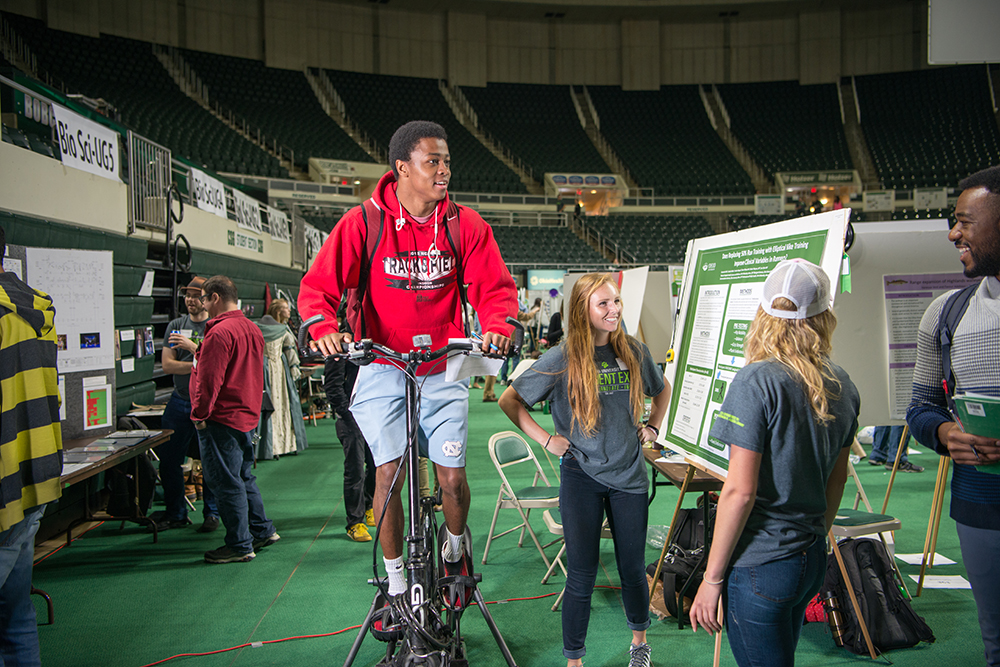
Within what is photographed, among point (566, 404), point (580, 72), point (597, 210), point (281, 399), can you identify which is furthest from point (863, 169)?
point (566, 404)

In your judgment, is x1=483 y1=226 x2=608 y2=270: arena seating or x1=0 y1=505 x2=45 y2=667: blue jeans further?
x1=483 y1=226 x2=608 y2=270: arena seating

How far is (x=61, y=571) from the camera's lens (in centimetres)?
392

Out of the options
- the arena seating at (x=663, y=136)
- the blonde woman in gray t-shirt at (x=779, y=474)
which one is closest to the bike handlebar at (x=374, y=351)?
the blonde woman in gray t-shirt at (x=779, y=474)

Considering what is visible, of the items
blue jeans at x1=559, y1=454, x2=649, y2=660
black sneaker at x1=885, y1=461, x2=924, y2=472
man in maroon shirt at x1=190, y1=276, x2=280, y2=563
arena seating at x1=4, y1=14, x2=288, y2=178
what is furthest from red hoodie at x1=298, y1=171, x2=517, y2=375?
arena seating at x1=4, y1=14, x2=288, y2=178

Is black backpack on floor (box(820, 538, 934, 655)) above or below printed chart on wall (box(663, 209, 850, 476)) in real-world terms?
below

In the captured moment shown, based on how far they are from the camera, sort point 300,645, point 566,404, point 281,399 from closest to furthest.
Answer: point 566,404 < point 300,645 < point 281,399

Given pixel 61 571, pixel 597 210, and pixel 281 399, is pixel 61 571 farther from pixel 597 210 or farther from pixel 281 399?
pixel 597 210

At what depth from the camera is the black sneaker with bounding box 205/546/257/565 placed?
4.09 m

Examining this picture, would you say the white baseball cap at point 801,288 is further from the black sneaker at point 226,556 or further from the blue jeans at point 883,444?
the blue jeans at point 883,444

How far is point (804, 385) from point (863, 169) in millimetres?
29006

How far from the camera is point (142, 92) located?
66.2ft

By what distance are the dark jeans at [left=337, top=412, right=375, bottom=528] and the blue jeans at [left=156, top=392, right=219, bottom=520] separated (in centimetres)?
110

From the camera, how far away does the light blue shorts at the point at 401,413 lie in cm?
231

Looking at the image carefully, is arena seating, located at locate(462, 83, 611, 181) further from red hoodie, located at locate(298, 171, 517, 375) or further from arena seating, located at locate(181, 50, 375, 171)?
red hoodie, located at locate(298, 171, 517, 375)
